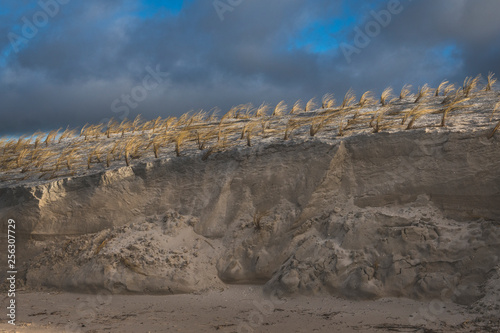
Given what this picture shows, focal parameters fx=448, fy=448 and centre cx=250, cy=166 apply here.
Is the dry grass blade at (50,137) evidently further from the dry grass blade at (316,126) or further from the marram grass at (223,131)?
the dry grass blade at (316,126)

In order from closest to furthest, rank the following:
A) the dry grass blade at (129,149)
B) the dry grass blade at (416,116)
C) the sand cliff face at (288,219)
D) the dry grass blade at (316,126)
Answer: the sand cliff face at (288,219) < the dry grass blade at (416,116) < the dry grass blade at (316,126) < the dry grass blade at (129,149)

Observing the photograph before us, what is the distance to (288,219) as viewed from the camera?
717 centimetres

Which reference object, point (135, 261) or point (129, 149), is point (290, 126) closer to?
point (129, 149)

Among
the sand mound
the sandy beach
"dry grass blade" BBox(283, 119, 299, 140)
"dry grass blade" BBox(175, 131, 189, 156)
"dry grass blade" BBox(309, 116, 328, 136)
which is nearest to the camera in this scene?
the sandy beach

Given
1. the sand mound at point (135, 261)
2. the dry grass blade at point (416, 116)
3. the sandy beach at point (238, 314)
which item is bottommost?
the sandy beach at point (238, 314)

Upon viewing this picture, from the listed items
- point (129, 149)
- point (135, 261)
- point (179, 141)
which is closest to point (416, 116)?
point (179, 141)

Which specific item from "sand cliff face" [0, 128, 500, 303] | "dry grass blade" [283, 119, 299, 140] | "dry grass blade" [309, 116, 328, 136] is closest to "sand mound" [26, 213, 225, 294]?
"sand cliff face" [0, 128, 500, 303]

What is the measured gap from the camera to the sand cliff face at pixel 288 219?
237 inches

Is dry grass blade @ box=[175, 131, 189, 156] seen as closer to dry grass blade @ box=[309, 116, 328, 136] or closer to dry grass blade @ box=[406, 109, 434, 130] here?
dry grass blade @ box=[309, 116, 328, 136]

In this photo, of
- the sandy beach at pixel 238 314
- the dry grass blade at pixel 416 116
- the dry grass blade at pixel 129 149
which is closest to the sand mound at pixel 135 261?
the sandy beach at pixel 238 314

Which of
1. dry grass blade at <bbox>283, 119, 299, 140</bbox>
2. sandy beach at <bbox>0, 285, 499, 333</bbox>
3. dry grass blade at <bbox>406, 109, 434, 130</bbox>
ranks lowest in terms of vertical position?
sandy beach at <bbox>0, 285, 499, 333</bbox>

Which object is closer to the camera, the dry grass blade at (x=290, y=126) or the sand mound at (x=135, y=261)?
the sand mound at (x=135, y=261)

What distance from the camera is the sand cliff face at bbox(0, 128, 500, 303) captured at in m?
6.01

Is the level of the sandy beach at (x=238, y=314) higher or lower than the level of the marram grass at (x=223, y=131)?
lower
